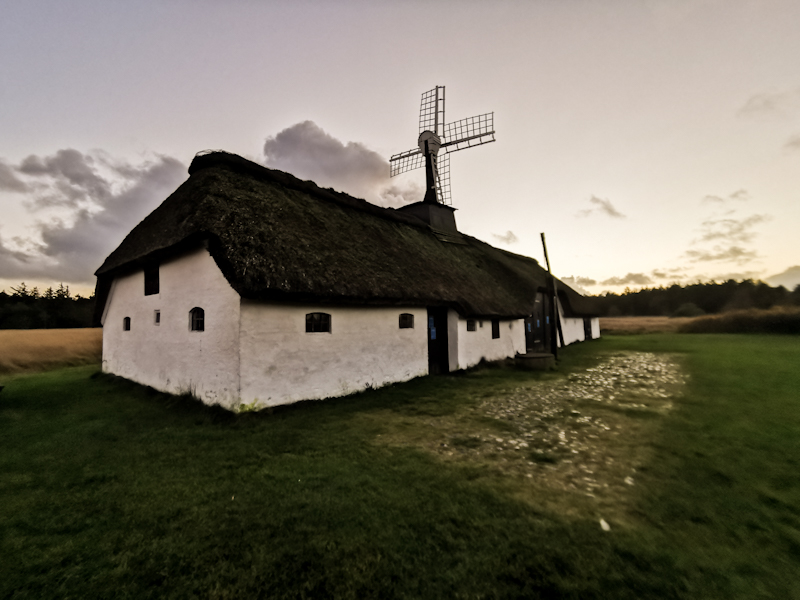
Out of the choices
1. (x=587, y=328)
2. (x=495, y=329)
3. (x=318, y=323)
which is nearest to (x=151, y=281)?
(x=318, y=323)

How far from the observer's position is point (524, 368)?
48.5 feet

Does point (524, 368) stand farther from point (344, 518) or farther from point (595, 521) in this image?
point (344, 518)

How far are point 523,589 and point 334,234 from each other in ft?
32.7

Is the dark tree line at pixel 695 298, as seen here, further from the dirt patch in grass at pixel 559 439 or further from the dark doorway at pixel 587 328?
the dirt patch in grass at pixel 559 439

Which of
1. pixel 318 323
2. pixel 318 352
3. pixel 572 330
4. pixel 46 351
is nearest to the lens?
pixel 318 352

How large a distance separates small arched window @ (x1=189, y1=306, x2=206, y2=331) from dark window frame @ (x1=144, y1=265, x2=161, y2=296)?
8.56 feet

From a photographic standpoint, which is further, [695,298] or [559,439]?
[695,298]

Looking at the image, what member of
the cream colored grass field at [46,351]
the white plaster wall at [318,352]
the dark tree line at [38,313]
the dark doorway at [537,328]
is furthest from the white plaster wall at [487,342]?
the dark tree line at [38,313]

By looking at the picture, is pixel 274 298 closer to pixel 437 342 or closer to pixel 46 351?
pixel 437 342

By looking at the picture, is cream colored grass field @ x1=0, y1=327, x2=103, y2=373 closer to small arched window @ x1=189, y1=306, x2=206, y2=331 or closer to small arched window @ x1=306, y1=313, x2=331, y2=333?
small arched window @ x1=189, y1=306, x2=206, y2=331

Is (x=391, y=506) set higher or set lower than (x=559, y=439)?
higher

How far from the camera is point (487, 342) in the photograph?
593 inches

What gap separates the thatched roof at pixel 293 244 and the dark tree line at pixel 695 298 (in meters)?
44.5

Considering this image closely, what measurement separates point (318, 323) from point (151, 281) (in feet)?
21.5
